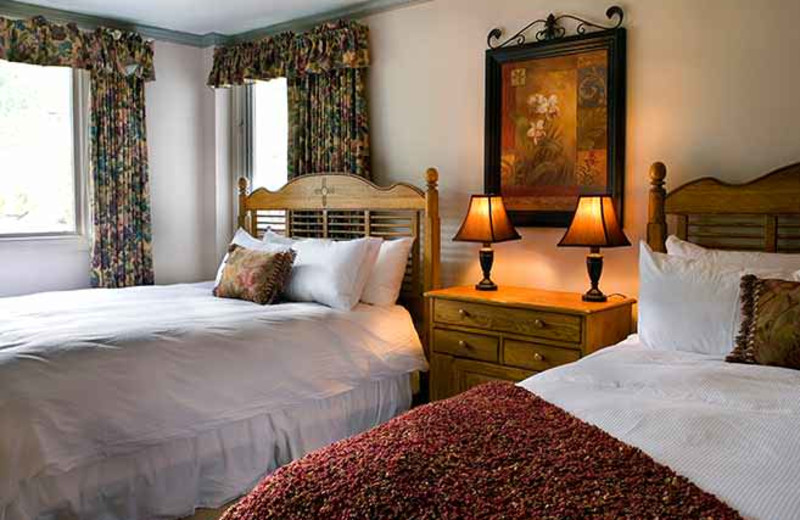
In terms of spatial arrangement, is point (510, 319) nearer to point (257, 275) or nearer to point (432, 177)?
point (432, 177)

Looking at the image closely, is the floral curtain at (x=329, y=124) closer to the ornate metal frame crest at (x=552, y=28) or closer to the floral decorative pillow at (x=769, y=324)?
the ornate metal frame crest at (x=552, y=28)

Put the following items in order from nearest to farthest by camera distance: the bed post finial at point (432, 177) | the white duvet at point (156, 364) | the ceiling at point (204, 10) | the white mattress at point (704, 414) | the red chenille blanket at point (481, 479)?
1. the red chenille blanket at point (481, 479)
2. the white mattress at point (704, 414)
3. the white duvet at point (156, 364)
4. the bed post finial at point (432, 177)
5. the ceiling at point (204, 10)

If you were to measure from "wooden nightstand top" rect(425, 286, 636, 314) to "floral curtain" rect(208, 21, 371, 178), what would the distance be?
114cm

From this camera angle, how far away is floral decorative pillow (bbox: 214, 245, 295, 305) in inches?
141

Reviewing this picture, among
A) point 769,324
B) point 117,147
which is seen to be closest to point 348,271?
point 769,324

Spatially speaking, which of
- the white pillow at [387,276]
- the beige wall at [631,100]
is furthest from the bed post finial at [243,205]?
the white pillow at [387,276]

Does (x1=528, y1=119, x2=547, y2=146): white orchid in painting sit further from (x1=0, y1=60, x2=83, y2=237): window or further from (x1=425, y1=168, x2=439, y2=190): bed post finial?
(x1=0, y1=60, x2=83, y2=237): window

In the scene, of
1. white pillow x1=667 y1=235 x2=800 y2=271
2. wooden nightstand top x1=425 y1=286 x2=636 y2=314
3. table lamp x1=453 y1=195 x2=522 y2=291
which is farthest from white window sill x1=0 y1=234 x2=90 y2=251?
white pillow x1=667 y1=235 x2=800 y2=271

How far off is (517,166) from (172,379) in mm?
1954

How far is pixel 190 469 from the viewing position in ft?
9.03

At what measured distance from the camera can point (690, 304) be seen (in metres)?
2.47

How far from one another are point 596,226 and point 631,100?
0.64 m

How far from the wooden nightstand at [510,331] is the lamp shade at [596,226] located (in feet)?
0.87

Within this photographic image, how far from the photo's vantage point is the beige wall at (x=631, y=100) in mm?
2869
